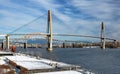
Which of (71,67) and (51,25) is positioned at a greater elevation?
(51,25)

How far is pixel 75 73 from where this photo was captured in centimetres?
2362

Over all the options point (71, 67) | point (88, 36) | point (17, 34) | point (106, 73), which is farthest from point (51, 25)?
point (71, 67)

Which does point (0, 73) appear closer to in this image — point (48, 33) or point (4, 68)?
point (4, 68)

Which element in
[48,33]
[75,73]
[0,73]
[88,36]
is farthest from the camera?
[88,36]

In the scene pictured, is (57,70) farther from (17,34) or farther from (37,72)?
(17,34)

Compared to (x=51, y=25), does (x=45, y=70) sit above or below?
below

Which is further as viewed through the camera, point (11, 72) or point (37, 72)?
point (37, 72)

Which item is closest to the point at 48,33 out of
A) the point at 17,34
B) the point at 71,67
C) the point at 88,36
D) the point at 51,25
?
the point at 51,25

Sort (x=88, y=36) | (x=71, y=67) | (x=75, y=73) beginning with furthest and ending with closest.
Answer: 1. (x=88, y=36)
2. (x=71, y=67)
3. (x=75, y=73)

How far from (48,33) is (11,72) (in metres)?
128

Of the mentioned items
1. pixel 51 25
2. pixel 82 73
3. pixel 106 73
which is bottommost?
pixel 106 73

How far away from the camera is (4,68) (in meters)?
23.6

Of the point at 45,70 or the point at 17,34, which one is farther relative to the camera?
the point at 17,34

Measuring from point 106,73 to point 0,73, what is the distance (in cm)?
3133
